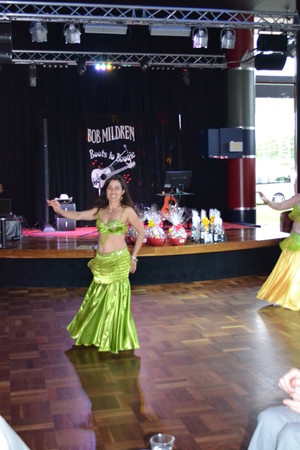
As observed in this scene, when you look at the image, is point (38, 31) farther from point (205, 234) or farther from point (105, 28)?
point (205, 234)

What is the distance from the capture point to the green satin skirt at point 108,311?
5.04m

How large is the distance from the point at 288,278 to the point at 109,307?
225 centimetres

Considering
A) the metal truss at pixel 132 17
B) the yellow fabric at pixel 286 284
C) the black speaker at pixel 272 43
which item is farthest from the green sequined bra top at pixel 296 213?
the black speaker at pixel 272 43

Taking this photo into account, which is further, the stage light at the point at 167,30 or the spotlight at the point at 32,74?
the spotlight at the point at 32,74

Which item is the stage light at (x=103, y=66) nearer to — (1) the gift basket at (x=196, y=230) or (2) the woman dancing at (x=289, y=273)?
(1) the gift basket at (x=196, y=230)

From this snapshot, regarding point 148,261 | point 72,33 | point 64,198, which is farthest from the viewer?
point 64,198

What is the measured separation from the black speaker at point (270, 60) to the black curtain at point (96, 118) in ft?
9.71

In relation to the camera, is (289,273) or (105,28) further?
(105,28)

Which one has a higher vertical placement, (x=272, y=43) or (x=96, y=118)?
(x=272, y=43)

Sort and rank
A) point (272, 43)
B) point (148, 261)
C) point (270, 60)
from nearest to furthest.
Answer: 1. point (148, 261)
2. point (272, 43)
3. point (270, 60)

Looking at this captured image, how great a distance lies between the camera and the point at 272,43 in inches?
366

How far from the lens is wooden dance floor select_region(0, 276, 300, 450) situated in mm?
3467

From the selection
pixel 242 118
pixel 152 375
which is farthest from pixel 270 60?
pixel 152 375

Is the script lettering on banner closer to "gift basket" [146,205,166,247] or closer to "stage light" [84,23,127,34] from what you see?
"stage light" [84,23,127,34]
